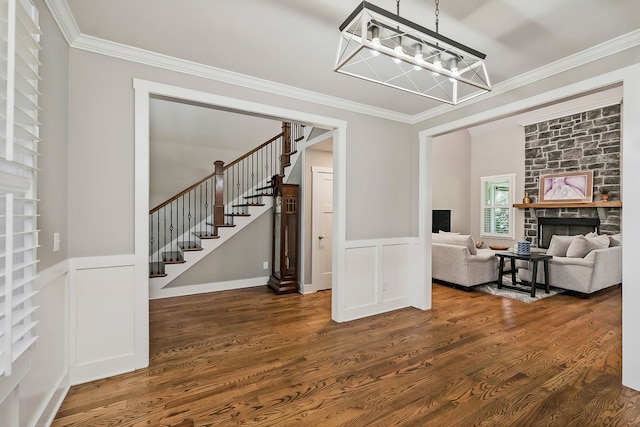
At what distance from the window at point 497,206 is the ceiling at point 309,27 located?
A: 6363mm

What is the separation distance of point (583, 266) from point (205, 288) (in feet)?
18.3

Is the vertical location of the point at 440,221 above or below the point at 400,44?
below

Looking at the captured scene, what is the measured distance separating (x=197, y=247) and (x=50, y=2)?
353cm

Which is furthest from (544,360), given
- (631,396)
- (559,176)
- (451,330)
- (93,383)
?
(559,176)

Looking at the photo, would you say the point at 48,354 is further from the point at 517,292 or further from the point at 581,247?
the point at 581,247

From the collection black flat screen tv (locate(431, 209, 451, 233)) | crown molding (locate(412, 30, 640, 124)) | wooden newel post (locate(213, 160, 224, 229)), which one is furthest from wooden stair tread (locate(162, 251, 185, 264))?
black flat screen tv (locate(431, 209, 451, 233))

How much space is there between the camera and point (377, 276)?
3838mm

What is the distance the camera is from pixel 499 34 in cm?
223

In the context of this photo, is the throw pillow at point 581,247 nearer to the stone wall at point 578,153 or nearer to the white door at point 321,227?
the stone wall at point 578,153

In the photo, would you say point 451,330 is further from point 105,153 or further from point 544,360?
point 105,153

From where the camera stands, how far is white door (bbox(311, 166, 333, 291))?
4.83 m

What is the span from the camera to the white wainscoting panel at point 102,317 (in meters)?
2.27

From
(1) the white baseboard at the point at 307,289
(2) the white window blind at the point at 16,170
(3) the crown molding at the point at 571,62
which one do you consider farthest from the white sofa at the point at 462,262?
(2) the white window blind at the point at 16,170

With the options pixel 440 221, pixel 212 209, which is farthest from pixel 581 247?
pixel 212 209
